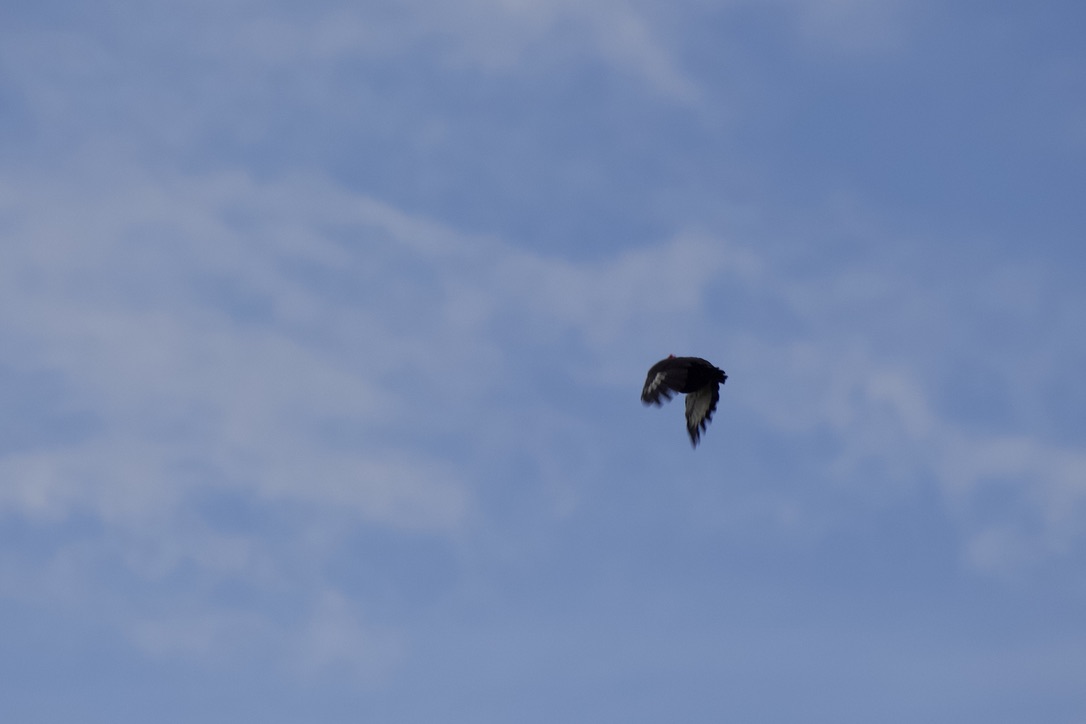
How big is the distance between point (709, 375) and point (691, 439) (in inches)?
124

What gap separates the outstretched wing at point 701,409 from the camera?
216 feet

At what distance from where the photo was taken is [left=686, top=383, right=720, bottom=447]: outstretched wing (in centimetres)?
6575

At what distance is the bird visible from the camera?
6188 cm

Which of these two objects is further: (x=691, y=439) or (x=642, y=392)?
(x=691, y=439)

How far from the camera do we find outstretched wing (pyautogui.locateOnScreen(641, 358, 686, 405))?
202 ft

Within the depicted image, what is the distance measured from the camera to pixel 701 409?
66250 millimetres

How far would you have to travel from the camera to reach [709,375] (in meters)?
64.7

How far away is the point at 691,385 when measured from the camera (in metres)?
64.2

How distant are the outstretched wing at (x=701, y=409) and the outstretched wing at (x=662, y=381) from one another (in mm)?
2691

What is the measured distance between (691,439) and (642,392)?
571 centimetres

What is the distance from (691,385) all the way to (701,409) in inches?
93.1

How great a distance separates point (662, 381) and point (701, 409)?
4653 mm

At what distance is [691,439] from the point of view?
6638cm

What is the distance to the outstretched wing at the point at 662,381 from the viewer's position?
2419 inches
